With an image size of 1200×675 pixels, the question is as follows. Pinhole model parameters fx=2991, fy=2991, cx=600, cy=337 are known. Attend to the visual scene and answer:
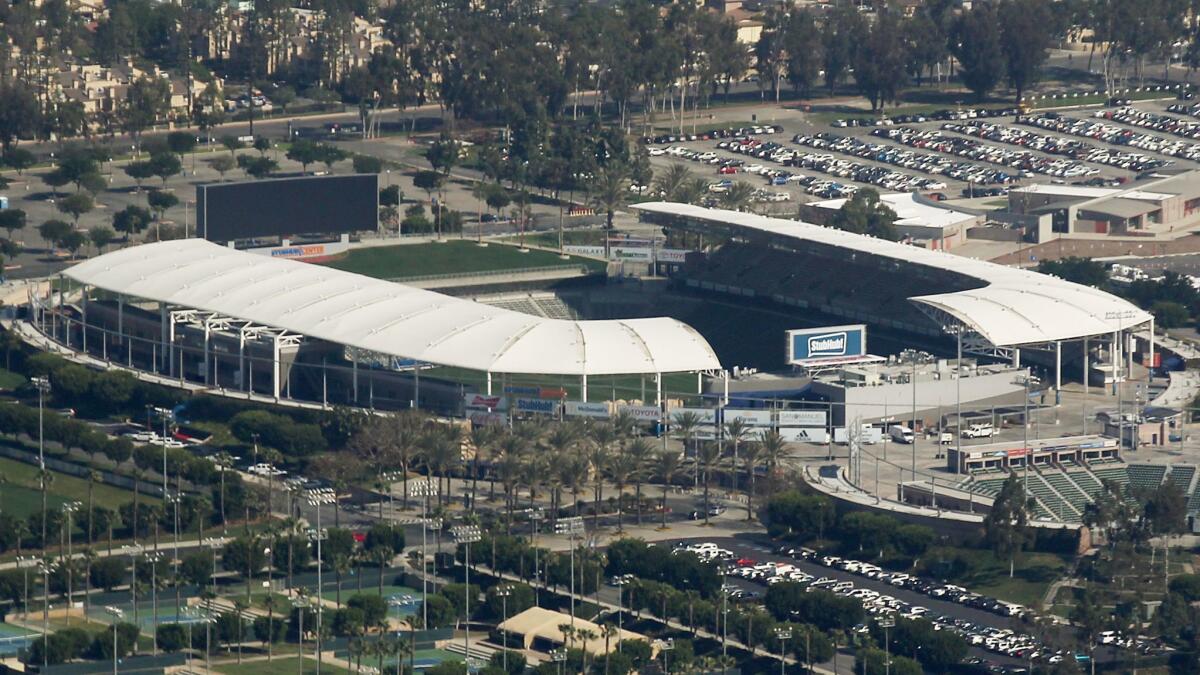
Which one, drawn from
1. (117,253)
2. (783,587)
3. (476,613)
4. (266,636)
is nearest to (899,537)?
(783,587)

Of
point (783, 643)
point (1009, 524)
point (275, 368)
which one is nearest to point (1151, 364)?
point (1009, 524)

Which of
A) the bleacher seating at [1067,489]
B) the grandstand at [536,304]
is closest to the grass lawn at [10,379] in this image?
the grandstand at [536,304]

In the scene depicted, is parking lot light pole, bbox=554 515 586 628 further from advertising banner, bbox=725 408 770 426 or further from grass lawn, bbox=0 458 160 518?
grass lawn, bbox=0 458 160 518

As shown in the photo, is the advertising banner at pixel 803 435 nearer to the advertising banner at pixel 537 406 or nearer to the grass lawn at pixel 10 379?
the advertising banner at pixel 537 406

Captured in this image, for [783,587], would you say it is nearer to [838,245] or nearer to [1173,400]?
[1173,400]

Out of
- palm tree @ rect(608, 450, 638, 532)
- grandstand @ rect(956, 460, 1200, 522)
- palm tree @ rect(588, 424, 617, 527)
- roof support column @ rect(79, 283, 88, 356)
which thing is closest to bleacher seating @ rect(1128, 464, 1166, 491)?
grandstand @ rect(956, 460, 1200, 522)

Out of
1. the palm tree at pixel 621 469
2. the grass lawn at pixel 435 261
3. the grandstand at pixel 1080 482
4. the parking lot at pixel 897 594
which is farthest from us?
the grass lawn at pixel 435 261
